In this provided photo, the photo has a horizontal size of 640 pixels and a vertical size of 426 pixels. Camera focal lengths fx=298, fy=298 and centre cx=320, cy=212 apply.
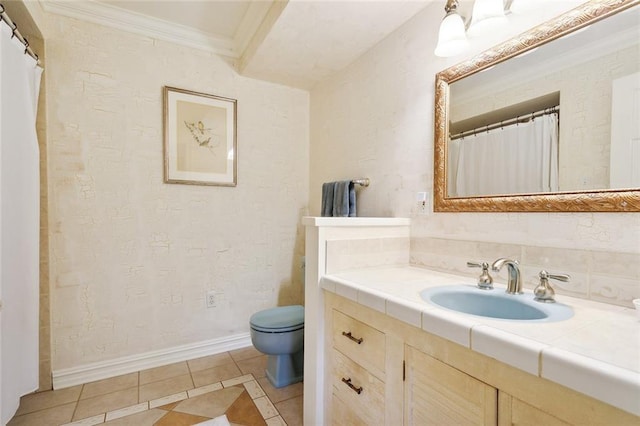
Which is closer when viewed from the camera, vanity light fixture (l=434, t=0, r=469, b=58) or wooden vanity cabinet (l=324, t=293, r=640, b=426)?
wooden vanity cabinet (l=324, t=293, r=640, b=426)

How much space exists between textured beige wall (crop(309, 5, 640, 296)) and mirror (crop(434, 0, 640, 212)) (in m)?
0.07

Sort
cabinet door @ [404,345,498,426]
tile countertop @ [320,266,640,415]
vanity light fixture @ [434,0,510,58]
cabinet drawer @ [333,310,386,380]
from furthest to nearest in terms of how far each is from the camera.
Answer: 1. vanity light fixture @ [434,0,510,58]
2. cabinet drawer @ [333,310,386,380]
3. cabinet door @ [404,345,498,426]
4. tile countertop @ [320,266,640,415]

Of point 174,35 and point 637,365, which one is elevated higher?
point 174,35

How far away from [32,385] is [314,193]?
2.06 m

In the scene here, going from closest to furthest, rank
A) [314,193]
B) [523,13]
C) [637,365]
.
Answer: [637,365]
[523,13]
[314,193]

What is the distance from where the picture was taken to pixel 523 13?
3.77 feet

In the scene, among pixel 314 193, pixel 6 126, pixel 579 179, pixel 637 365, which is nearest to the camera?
pixel 637 365

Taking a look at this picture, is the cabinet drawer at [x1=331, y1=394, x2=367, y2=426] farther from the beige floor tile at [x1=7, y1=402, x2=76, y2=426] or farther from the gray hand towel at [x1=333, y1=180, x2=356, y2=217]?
the beige floor tile at [x1=7, y1=402, x2=76, y2=426]

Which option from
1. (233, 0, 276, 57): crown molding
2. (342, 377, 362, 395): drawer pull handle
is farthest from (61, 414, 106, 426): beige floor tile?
(233, 0, 276, 57): crown molding

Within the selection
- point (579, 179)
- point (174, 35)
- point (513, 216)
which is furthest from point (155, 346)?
point (579, 179)

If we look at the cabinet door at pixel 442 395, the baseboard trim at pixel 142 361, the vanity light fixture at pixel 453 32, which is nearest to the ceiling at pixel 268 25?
the vanity light fixture at pixel 453 32

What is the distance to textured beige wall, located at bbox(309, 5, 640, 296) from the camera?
0.97m

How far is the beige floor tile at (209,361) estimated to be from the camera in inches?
80.8

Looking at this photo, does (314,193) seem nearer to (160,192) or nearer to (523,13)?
(160,192)
